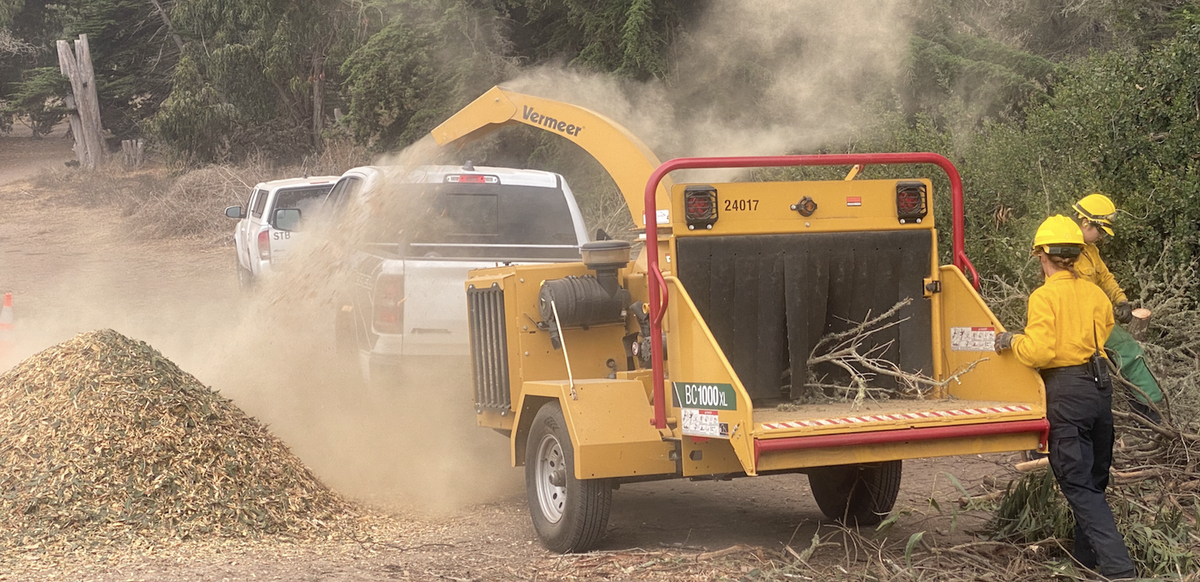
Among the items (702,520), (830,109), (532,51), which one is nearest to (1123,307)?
(702,520)

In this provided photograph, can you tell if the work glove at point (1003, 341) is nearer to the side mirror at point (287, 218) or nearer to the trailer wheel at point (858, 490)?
the trailer wheel at point (858, 490)

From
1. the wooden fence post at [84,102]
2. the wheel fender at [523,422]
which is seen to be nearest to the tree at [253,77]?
the wooden fence post at [84,102]

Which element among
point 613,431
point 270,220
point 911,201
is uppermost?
point 270,220

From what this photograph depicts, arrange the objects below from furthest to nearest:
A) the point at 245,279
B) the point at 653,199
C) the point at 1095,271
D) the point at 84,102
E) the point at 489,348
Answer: the point at 84,102, the point at 245,279, the point at 489,348, the point at 1095,271, the point at 653,199

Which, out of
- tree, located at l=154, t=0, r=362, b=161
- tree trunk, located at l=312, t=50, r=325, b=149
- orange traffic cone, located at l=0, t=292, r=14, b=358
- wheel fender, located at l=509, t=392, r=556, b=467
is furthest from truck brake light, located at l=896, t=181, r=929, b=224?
tree trunk, located at l=312, t=50, r=325, b=149

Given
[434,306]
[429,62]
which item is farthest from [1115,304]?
[429,62]

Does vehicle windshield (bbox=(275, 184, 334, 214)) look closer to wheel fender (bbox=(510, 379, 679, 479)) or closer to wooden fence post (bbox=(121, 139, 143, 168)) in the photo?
wheel fender (bbox=(510, 379, 679, 479))

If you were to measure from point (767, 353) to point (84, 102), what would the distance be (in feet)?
105

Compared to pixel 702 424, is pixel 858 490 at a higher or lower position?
lower

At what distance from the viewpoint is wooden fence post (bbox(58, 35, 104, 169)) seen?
1310 inches

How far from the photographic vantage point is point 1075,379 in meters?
5.57

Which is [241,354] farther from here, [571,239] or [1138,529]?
[1138,529]

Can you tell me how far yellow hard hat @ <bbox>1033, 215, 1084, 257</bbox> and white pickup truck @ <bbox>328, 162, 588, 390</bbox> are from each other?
4.35m

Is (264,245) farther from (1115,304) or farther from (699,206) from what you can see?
(1115,304)
